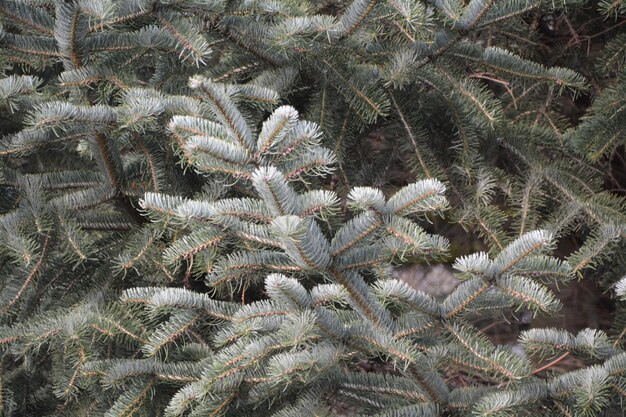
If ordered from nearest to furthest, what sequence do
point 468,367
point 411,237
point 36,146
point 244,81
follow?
1. point 411,237
2. point 468,367
3. point 36,146
4. point 244,81

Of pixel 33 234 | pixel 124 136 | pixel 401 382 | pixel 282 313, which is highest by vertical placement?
pixel 124 136

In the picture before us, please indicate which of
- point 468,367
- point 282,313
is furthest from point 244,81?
point 468,367

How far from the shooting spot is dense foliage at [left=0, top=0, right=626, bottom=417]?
1491 millimetres

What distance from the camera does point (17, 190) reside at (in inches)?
79.4

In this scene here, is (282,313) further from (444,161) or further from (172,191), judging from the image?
(444,161)

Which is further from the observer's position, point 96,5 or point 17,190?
point 17,190

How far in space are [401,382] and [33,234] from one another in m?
1.06

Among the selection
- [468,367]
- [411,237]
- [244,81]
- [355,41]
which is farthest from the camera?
[244,81]

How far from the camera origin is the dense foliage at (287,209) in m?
1.49

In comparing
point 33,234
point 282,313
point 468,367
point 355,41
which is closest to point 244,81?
point 355,41

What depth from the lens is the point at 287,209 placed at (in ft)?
4.70

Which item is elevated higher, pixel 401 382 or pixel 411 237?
pixel 411 237

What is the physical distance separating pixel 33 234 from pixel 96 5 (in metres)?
0.65

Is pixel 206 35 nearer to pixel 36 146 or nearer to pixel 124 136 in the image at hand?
pixel 124 136
